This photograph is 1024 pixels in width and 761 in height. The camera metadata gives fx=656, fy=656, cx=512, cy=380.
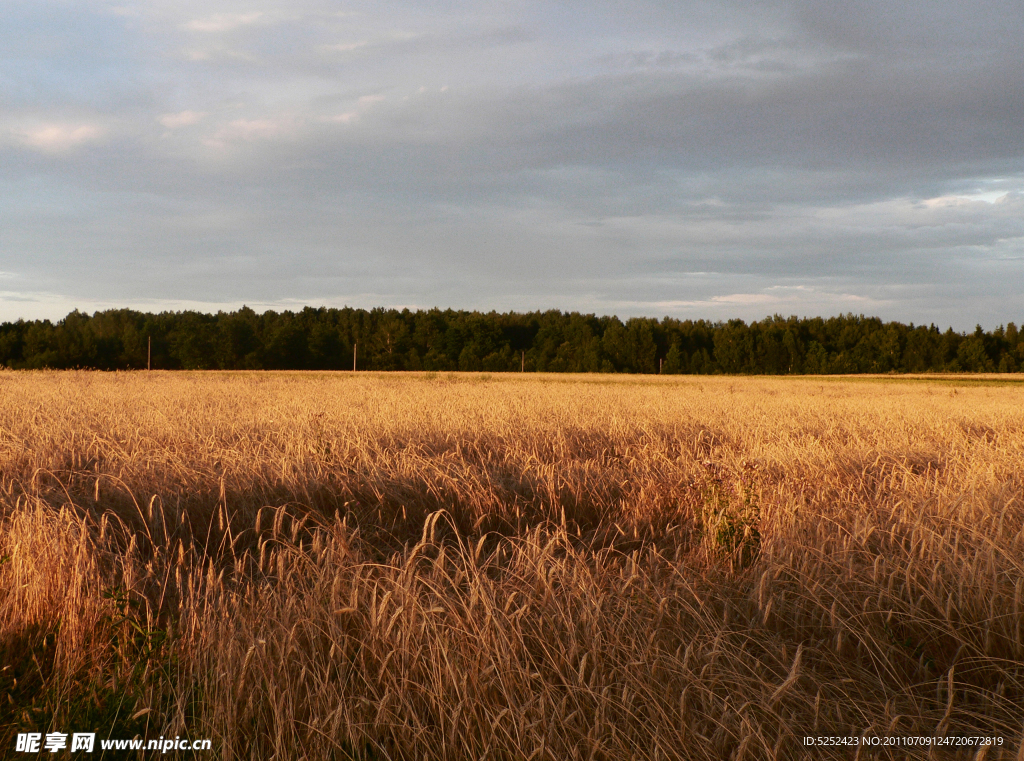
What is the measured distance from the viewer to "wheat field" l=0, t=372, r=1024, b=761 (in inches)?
84.1

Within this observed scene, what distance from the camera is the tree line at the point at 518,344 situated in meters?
69.4

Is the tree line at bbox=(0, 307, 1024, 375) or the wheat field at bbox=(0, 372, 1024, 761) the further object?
the tree line at bbox=(0, 307, 1024, 375)

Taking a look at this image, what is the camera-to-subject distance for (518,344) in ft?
267

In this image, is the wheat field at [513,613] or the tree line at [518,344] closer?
the wheat field at [513,613]

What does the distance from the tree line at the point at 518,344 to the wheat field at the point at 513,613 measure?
64589mm

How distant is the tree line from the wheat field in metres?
64.6

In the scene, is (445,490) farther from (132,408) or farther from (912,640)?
(132,408)

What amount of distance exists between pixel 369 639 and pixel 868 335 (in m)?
86.3

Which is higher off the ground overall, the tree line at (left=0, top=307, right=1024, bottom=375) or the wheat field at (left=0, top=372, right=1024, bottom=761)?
the tree line at (left=0, top=307, right=1024, bottom=375)

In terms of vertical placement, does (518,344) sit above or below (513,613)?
above

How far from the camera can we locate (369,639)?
264 cm

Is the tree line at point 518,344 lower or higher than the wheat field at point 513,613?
higher

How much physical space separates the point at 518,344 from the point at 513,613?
79015 millimetres

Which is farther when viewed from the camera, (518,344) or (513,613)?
(518,344)
